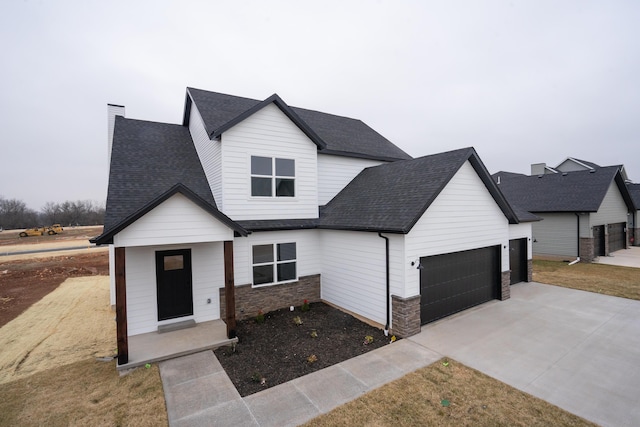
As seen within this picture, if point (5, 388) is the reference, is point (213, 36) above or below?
above

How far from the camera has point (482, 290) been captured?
10.2 meters

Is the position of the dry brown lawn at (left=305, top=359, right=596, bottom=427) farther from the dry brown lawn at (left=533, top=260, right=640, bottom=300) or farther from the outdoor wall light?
the dry brown lawn at (left=533, top=260, right=640, bottom=300)

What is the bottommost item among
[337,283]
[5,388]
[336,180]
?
[5,388]

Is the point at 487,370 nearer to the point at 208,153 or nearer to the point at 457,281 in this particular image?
the point at 457,281

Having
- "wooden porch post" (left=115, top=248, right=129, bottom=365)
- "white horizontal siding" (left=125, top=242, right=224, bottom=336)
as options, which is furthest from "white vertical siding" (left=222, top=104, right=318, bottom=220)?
"wooden porch post" (left=115, top=248, right=129, bottom=365)

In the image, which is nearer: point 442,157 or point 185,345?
point 185,345

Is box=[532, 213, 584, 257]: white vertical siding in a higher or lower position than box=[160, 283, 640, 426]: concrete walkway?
higher

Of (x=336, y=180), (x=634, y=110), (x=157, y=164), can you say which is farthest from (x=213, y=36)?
(x=634, y=110)

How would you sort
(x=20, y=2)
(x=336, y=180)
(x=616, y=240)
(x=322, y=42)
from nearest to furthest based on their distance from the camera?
(x=20, y=2) < (x=336, y=180) < (x=322, y=42) < (x=616, y=240)

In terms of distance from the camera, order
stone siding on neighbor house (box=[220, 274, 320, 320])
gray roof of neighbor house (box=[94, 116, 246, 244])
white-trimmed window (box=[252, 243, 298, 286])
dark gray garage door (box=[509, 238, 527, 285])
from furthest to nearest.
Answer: dark gray garage door (box=[509, 238, 527, 285]) < white-trimmed window (box=[252, 243, 298, 286]) < stone siding on neighbor house (box=[220, 274, 320, 320]) < gray roof of neighbor house (box=[94, 116, 246, 244])

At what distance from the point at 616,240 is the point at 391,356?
→ 85.8 feet

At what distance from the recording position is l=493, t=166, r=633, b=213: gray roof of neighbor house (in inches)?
714

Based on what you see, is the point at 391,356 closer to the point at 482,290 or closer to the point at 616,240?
the point at 482,290

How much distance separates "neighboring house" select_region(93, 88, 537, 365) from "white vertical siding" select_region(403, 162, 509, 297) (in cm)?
5
